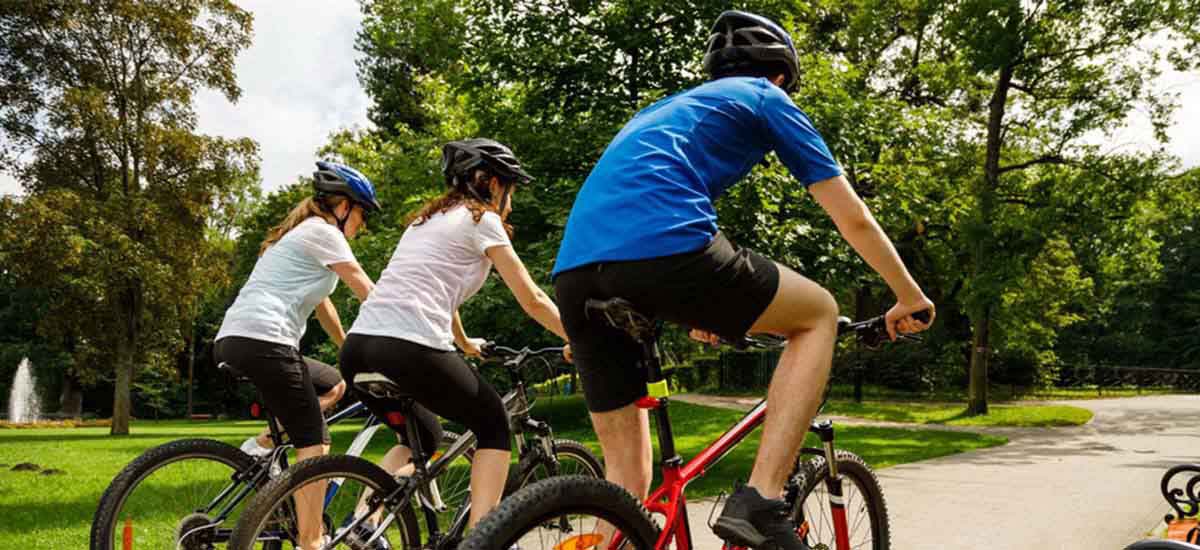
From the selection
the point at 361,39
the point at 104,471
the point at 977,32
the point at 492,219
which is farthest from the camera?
the point at 361,39

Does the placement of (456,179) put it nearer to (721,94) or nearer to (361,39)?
(721,94)

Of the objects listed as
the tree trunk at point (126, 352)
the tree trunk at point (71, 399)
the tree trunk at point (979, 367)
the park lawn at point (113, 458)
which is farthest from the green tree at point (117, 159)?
the tree trunk at point (71, 399)

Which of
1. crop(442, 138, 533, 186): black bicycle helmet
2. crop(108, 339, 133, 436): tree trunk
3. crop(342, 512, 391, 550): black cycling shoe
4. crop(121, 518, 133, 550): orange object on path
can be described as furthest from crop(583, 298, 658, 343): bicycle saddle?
crop(108, 339, 133, 436): tree trunk

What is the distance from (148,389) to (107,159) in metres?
27.2

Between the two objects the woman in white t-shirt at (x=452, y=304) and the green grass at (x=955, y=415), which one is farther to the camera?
the green grass at (x=955, y=415)

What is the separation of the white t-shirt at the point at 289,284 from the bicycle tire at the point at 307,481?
2.83 ft

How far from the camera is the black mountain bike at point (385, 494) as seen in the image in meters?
3.21

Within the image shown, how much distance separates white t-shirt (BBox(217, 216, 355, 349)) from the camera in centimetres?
404

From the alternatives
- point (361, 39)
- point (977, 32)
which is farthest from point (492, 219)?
point (361, 39)

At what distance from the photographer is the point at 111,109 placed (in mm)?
23609

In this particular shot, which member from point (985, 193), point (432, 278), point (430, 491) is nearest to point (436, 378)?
point (432, 278)

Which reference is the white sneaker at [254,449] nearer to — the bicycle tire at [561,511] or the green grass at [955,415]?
the bicycle tire at [561,511]

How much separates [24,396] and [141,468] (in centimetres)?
5306

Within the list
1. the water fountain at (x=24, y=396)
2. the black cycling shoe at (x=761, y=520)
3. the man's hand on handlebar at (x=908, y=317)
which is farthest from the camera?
the water fountain at (x=24, y=396)
